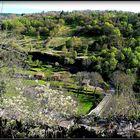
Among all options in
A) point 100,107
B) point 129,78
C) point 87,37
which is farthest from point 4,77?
point 87,37

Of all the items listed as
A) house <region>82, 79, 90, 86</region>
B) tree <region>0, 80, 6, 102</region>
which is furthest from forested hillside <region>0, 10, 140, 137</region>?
tree <region>0, 80, 6, 102</region>

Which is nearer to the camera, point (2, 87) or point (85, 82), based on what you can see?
point (2, 87)

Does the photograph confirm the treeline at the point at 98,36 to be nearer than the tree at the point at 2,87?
No

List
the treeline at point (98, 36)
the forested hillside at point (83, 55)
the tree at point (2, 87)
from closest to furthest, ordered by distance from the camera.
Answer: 1. the tree at point (2, 87)
2. the forested hillside at point (83, 55)
3. the treeline at point (98, 36)

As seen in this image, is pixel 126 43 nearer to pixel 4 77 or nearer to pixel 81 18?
pixel 81 18

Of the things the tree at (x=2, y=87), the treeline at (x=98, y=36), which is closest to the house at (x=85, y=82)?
the treeline at (x=98, y=36)

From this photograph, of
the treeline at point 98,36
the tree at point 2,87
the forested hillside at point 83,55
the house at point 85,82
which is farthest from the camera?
the treeline at point 98,36

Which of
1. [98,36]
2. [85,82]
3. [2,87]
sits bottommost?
[85,82]

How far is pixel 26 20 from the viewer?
109ft

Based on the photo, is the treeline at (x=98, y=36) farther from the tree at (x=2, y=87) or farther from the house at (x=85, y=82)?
the tree at (x=2, y=87)

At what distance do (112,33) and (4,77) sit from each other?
19.8 metres

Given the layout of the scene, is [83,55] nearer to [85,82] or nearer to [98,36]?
[98,36]

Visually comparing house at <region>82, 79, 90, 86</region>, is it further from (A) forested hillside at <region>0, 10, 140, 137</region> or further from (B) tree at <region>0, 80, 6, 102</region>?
(B) tree at <region>0, 80, 6, 102</region>

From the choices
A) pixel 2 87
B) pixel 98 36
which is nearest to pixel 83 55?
pixel 98 36
